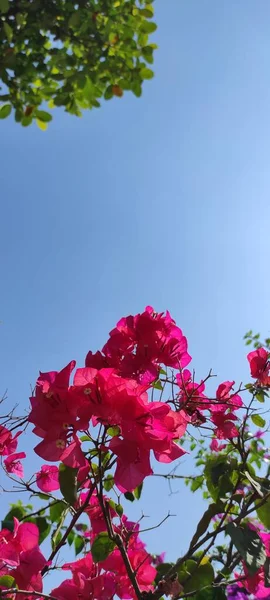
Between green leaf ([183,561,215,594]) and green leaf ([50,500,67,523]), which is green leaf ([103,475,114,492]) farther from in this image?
green leaf ([183,561,215,594])

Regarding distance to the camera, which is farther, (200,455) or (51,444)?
(200,455)

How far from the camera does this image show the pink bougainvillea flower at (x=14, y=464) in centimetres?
106

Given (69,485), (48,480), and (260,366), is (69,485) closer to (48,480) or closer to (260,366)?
(48,480)

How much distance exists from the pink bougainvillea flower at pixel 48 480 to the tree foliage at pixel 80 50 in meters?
1.70

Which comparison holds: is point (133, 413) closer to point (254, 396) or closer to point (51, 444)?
point (51, 444)

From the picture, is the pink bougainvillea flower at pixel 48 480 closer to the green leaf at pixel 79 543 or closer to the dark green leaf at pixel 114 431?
the dark green leaf at pixel 114 431

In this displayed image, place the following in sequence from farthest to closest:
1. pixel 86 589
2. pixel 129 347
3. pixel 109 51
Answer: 1. pixel 109 51
2. pixel 129 347
3. pixel 86 589

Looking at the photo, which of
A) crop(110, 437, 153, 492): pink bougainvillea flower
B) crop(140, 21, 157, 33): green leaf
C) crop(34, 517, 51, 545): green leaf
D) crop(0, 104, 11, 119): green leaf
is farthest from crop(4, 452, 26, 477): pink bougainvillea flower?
crop(140, 21, 157, 33): green leaf

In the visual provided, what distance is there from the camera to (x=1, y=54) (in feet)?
7.22

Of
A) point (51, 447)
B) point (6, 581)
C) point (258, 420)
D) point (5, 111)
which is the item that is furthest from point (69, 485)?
point (5, 111)

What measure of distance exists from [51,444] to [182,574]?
1.18 ft

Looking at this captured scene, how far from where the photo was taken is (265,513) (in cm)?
77

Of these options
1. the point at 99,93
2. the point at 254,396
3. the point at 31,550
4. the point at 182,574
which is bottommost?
the point at 182,574

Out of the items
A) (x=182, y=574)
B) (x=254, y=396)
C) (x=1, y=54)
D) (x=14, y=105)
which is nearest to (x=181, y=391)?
(x=254, y=396)
